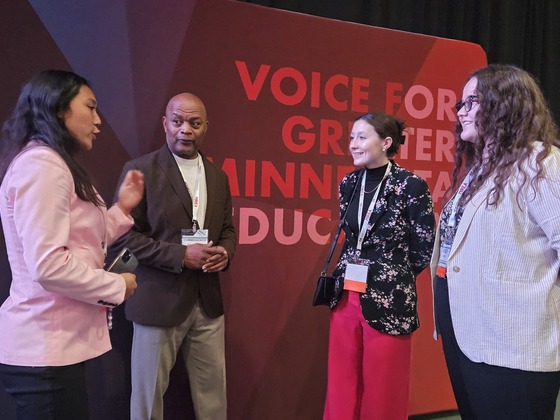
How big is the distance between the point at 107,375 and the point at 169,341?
46cm

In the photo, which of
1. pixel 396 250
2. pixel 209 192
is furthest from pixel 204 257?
pixel 396 250

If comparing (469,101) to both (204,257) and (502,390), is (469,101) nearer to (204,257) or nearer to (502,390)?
(502,390)

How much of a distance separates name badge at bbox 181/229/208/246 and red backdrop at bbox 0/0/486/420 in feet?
1.58

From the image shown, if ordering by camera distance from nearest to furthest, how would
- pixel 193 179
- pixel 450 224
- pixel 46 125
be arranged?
pixel 46 125, pixel 450 224, pixel 193 179

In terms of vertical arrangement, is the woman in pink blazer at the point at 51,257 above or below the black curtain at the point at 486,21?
below

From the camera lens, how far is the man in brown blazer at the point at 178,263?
2.32 metres

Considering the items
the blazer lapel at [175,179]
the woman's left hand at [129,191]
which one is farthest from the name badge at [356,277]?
the woman's left hand at [129,191]

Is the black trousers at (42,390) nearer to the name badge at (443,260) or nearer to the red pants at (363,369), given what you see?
the name badge at (443,260)

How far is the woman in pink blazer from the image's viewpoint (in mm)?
1392

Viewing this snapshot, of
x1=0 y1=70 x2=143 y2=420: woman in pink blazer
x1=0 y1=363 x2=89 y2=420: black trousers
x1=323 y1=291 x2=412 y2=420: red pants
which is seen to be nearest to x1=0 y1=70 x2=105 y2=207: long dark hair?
x1=0 y1=70 x2=143 y2=420: woman in pink blazer

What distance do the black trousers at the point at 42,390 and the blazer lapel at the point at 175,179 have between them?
1.02 meters

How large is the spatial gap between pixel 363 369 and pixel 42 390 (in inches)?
58.1

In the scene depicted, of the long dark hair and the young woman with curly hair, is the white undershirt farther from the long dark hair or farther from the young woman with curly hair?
the young woman with curly hair

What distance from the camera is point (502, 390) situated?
5.05ft
